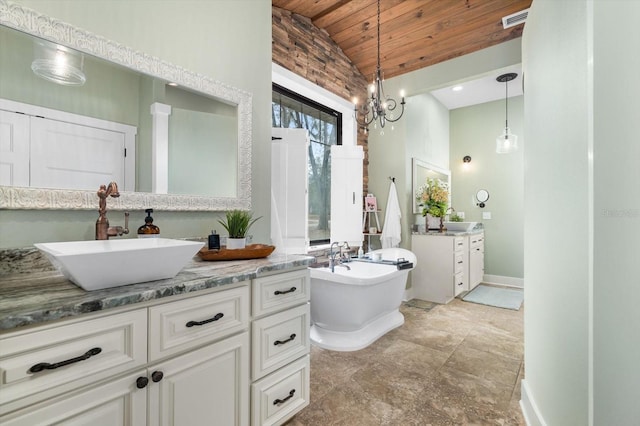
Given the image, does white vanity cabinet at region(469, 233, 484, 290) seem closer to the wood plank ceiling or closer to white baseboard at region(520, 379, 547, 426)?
the wood plank ceiling

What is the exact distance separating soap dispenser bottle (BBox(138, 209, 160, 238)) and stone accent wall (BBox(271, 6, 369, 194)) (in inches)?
79.1

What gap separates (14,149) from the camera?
1.19m

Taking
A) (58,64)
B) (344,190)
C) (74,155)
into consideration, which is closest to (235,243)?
(74,155)

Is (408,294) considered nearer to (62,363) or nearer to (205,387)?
(205,387)

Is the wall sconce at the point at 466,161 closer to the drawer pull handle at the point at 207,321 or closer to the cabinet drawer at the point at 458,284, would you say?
the cabinet drawer at the point at 458,284

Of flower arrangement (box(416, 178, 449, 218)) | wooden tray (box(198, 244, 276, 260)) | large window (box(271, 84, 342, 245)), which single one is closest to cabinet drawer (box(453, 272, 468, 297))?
flower arrangement (box(416, 178, 449, 218))

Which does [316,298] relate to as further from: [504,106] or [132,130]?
[504,106]

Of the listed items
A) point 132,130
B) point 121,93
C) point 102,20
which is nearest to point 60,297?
point 132,130

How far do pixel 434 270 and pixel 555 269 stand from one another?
2.82 m

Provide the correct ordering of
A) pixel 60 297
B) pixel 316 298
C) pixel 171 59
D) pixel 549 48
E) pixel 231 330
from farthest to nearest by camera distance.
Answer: pixel 316 298
pixel 171 59
pixel 549 48
pixel 231 330
pixel 60 297

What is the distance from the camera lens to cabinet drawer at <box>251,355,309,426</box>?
4.53ft

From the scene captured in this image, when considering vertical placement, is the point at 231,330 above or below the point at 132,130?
below

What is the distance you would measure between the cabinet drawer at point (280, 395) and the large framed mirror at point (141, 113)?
1024 mm

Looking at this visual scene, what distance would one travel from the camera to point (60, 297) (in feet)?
2.94
